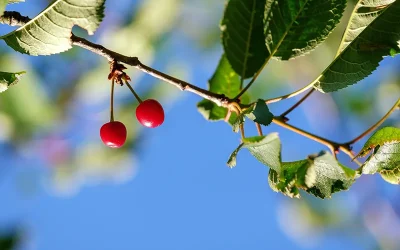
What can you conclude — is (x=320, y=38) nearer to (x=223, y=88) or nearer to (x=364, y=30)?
(x=364, y=30)

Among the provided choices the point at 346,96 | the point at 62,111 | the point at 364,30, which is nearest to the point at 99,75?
the point at 62,111

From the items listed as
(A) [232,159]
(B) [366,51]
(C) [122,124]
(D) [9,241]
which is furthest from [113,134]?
(D) [9,241]

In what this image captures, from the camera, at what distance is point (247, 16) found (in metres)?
1.75

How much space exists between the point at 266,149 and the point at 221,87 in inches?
30.1

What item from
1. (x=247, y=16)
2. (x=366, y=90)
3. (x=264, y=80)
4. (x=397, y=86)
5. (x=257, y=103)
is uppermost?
(x=264, y=80)

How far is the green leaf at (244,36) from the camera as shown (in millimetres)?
1728

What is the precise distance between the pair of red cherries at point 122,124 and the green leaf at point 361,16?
574 mm

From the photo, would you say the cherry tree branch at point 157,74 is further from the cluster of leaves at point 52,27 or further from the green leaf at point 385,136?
the green leaf at point 385,136

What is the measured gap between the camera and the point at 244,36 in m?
1.81

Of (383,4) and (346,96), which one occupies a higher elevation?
(346,96)

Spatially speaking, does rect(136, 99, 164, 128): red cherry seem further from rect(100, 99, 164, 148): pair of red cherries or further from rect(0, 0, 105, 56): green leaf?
rect(0, 0, 105, 56): green leaf

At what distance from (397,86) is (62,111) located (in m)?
3.19

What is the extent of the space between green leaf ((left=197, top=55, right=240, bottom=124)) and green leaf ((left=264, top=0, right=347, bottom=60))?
31cm

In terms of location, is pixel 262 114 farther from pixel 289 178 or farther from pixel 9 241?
pixel 9 241
